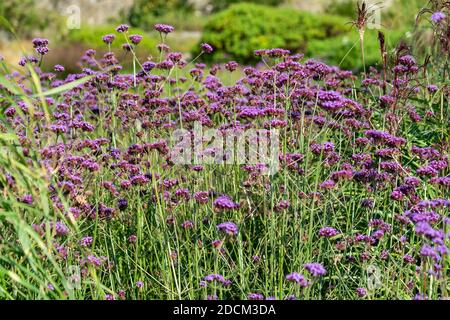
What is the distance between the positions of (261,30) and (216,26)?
91 centimetres

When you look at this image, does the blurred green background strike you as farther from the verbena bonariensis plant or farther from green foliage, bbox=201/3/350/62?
the verbena bonariensis plant

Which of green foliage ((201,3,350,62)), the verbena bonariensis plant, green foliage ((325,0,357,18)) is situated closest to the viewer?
the verbena bonariensis plant

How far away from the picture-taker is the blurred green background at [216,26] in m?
12.7

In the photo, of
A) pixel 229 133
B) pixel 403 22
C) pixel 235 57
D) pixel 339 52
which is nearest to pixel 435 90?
pixel 229 133

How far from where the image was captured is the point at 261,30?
49.2 feet

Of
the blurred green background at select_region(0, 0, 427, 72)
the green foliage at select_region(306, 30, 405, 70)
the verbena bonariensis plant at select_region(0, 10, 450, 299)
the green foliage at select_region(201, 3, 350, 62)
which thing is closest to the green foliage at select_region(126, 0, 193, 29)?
the blurred green background at select_region(0, 0, 427, 72)

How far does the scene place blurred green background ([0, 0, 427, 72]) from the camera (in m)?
12.7

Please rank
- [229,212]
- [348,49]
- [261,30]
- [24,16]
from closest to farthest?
[229,212]
[348,49]
[261,30]
[24,16]

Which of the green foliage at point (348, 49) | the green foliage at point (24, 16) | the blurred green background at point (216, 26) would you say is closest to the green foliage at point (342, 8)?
the blurred green background at point (216, 26)

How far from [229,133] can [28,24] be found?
16.3 metres

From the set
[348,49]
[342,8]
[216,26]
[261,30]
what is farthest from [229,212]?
[342,8]

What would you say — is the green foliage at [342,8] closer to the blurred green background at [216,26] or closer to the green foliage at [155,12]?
the blurred green background at [216,26]

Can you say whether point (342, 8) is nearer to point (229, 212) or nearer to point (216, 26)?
point (216, 26)
